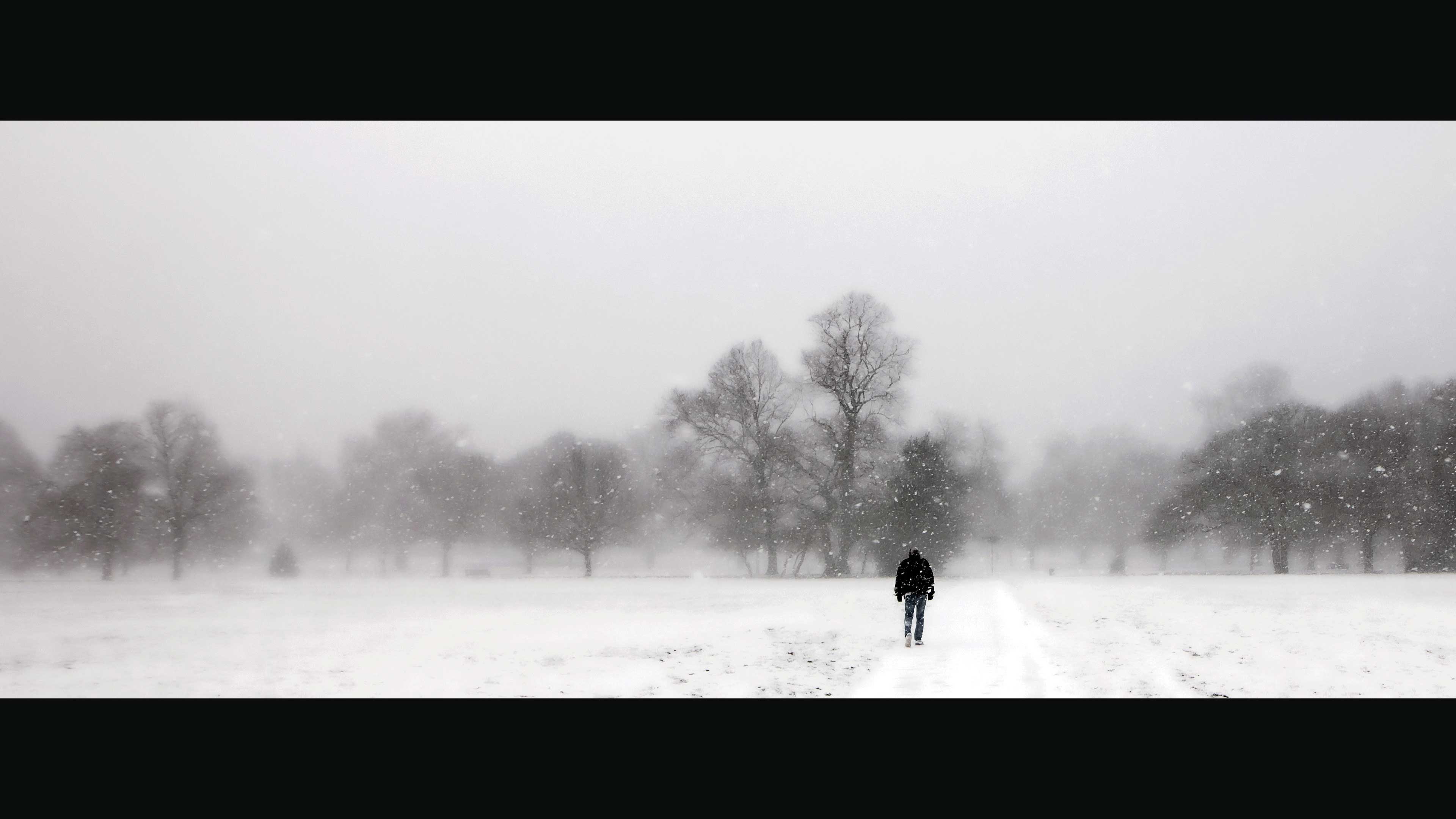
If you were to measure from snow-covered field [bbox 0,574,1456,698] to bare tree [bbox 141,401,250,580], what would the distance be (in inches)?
675

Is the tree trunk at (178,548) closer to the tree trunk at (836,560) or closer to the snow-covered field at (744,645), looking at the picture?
the snow-covered field at (744,645)

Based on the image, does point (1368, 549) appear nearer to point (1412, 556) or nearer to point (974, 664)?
point (1412, 556)

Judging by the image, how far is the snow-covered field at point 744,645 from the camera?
1261cm

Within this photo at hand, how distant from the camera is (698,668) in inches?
550

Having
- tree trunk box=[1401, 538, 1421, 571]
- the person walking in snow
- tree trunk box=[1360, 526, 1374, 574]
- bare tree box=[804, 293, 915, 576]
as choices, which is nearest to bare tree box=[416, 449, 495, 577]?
bare tree box=[804, 293, 915, 576]

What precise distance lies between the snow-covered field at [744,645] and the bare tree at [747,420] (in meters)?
17.5

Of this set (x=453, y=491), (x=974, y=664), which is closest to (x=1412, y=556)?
(x=974, y=664)

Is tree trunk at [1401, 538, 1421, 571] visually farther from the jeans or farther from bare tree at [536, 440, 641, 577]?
bare tree at [536, 440, 641, 577]

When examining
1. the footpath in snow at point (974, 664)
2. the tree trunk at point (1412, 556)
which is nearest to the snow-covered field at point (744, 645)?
the footpath in snow at point (974, 664)

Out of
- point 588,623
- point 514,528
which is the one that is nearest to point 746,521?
point 514,528

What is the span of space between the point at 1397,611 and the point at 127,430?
56.1 metres

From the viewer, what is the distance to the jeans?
630 inches

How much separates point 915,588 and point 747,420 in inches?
1232

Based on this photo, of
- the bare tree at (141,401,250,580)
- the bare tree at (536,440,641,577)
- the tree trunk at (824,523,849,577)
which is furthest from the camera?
the bare tree at (536,440,641,577)
